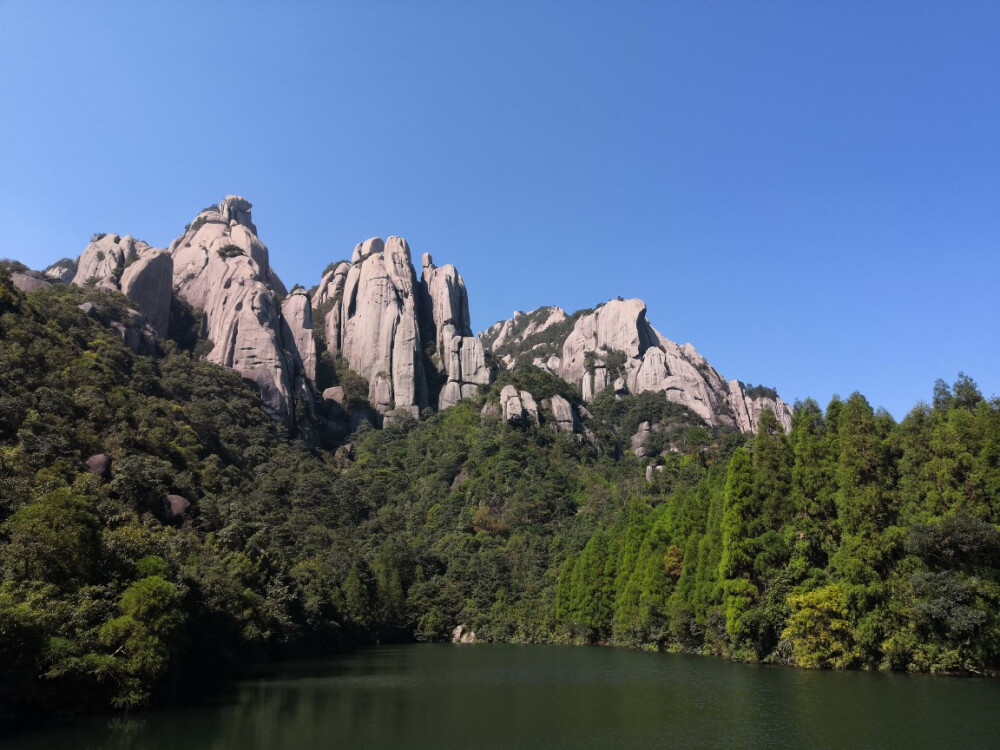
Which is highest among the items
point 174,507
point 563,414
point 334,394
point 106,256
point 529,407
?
point 106,256

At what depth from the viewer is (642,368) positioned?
144m

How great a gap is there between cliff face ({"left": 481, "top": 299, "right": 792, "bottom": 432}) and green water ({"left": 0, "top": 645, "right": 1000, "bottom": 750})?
106 m

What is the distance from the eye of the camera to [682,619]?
158 feet

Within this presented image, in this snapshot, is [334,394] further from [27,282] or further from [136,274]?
[27,282]

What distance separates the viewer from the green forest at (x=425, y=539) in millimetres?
27172

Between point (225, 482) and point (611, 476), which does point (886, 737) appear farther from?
point (611, 476)

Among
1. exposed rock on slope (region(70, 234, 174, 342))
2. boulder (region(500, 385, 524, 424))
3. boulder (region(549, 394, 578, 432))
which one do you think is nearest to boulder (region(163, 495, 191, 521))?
exposed rock on slope (region(70, 234, 174, 342))

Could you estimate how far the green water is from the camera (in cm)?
1958

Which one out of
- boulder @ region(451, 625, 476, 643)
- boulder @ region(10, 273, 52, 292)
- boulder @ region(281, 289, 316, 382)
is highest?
boulder @ region(281, 289, 316, 382)

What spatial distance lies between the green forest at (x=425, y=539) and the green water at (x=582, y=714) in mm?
2694

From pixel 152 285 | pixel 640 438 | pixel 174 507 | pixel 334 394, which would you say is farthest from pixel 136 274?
pixel 640 438

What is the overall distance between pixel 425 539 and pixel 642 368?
6891cm

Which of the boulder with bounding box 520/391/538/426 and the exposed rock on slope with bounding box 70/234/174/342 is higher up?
the exposed rock on slope with bounding box 70/234/174/342

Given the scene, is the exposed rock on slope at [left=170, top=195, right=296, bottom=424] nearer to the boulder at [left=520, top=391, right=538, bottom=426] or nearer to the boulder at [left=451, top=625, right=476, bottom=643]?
the boulder at [left=520, top=391, right=538, bottom=426]
